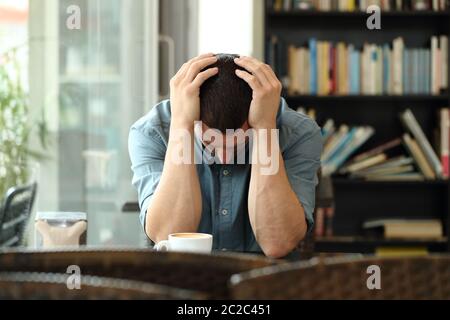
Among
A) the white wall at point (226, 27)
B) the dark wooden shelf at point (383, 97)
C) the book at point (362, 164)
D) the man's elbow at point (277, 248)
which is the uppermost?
the white wall at point (226, 27)

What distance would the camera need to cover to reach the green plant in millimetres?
2387

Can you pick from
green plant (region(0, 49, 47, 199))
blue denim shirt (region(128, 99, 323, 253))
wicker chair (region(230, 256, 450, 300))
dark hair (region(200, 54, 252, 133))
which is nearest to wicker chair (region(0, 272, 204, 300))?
wicker chair (region(230, 256, 450, 300))

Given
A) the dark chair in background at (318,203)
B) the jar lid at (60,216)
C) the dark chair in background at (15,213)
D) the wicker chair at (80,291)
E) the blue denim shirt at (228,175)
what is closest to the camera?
the wicker chair at (80,291)

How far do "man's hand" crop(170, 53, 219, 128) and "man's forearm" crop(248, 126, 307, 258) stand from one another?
0.52 ft

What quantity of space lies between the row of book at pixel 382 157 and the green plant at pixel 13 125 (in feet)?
6.08

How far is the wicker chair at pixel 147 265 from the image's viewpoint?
56 centimetres

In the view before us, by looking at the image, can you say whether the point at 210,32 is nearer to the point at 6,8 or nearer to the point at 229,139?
the point at 6,8

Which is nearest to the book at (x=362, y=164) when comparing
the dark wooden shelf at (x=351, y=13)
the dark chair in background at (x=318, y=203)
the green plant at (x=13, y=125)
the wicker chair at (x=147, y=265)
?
the dark wooden shelf at (x=351, y=13)

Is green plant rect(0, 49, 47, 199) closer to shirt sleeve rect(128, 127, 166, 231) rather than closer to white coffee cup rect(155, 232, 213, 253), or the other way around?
shirt sleeve rect(128, 127, 166, 231)

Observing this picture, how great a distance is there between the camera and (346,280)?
0.52 m

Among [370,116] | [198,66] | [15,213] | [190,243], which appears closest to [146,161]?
[198,66]

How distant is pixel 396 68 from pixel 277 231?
2.44m

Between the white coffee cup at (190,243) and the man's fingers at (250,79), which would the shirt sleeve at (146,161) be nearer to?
the man's fingers at (250,79)

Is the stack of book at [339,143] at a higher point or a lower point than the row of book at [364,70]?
lower
